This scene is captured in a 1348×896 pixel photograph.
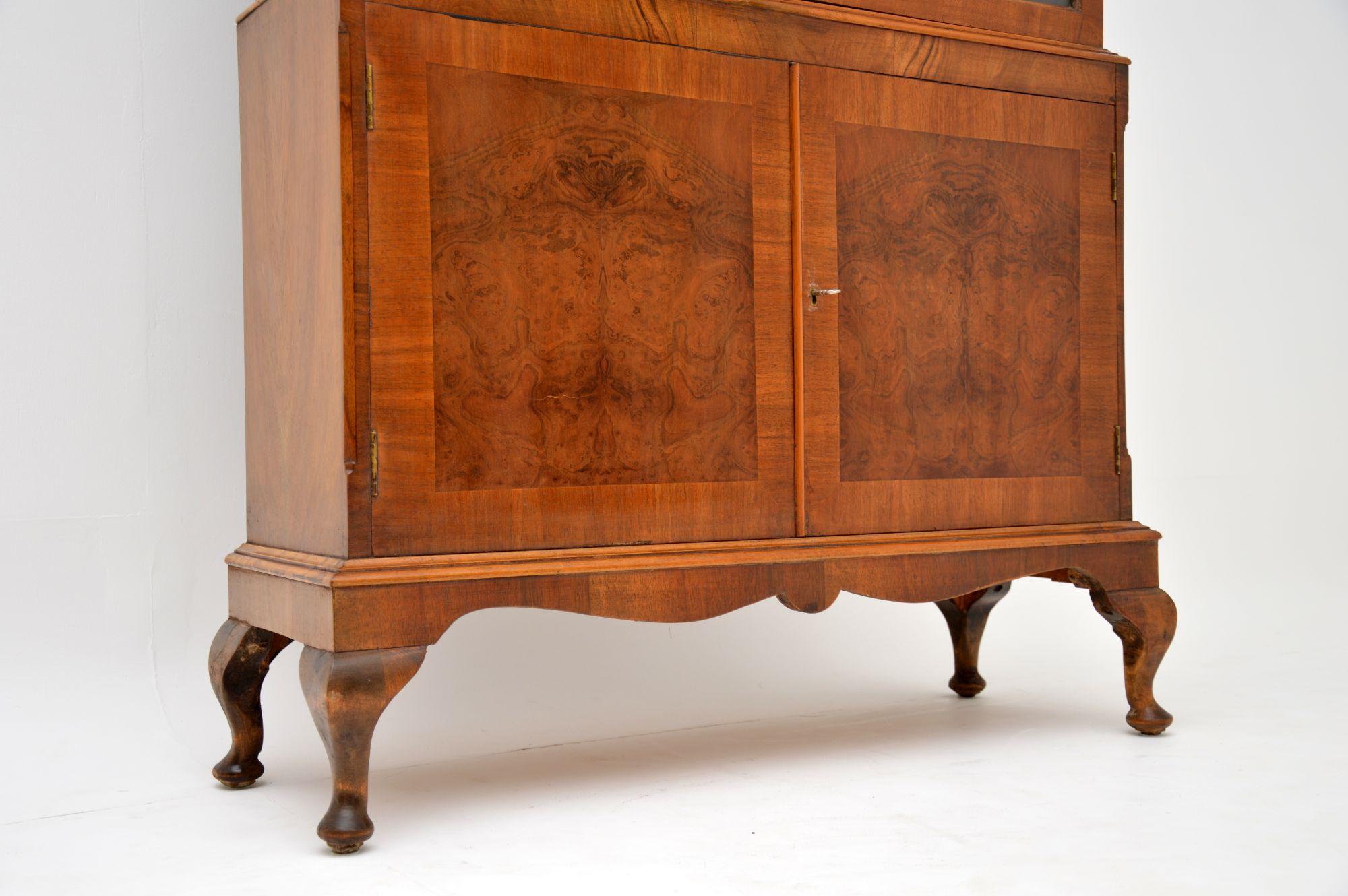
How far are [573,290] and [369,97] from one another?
1.36 ft

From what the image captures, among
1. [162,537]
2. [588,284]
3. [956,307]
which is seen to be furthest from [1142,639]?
[162,537]

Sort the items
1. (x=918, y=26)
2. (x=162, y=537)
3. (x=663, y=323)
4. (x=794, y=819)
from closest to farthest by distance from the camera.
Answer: (x=794, y=819), (x=663, y=323), (x=918, y=26), (x=162, y=537)

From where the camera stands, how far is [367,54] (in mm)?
2023

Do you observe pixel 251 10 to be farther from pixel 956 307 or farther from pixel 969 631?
pixel 969 631

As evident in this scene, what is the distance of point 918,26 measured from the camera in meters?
2.50

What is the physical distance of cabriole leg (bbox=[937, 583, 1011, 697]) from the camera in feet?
10.4

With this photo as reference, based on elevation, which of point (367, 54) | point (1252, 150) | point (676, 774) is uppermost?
point (1252, 150)

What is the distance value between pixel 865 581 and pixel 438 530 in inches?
30.1

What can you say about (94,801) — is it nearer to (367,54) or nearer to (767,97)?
(367,54)

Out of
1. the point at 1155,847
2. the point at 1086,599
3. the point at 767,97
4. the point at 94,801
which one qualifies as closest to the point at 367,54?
the point at 767,97

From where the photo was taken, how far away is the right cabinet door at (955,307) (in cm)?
241

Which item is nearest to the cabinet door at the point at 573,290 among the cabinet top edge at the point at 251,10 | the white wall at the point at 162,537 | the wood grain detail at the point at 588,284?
the wood grain detail at the point at 588,284

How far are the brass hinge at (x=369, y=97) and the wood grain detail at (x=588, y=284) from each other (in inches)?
3.4

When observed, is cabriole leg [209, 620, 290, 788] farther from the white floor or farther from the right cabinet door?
the right cabinet door
